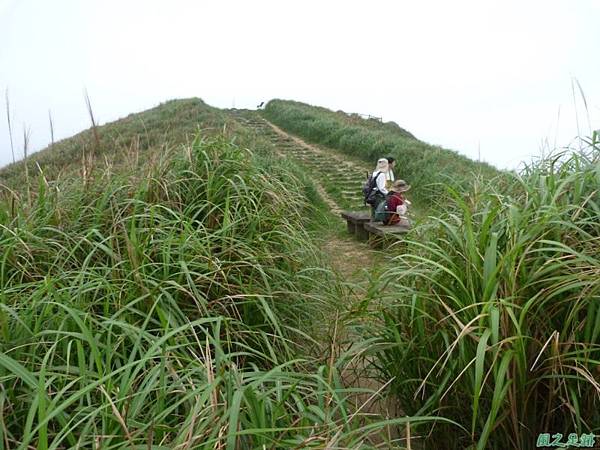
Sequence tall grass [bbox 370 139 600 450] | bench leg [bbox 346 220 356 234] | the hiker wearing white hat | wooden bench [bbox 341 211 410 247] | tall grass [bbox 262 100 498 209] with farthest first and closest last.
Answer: tall grass [bbox 262 100 498 209], bench leg [bbox 346 220 356 234], the hiker wearing white hat, wooden bench [bbox 341 211 410 247], tall grass [bbox 370 139 600 450]

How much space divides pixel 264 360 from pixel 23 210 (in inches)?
78.4

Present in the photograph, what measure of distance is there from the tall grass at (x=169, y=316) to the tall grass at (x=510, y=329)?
0.37m

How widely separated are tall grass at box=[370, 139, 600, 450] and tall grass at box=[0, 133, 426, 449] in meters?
0.37

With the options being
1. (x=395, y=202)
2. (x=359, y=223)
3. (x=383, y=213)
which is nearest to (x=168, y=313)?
(x=383, y=213)

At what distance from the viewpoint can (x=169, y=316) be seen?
7.06 feet

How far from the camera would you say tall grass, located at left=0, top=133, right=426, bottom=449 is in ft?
5.22

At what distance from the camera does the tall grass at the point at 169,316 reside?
1.59m

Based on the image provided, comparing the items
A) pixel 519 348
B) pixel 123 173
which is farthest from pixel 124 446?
pixel 123 173

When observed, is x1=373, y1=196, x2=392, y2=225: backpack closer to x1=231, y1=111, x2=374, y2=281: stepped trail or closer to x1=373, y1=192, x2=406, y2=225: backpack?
x1=373, y1=192, x2=406, y2=225: backpack

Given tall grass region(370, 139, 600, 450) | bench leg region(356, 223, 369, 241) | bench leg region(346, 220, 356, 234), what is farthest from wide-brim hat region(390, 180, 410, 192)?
tall grass region(370, 139, 600, 450)

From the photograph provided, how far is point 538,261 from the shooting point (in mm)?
2107

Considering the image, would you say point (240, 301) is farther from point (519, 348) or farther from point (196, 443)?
point (519, 348)

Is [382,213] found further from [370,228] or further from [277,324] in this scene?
[277,324]

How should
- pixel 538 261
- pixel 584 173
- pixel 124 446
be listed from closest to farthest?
1. pixel 124 446
2. pixel 538 261
3. pixel 584 173
